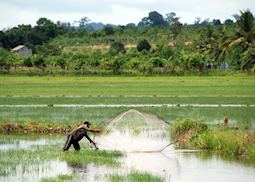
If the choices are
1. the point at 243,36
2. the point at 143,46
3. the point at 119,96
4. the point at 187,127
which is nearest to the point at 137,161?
the point at 187,127

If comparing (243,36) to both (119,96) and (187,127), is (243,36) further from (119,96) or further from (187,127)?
(187,127)

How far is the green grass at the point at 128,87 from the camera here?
1892 inches

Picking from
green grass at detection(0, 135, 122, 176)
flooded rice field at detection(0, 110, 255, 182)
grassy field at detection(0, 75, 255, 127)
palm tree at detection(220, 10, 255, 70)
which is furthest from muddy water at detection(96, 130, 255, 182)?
palm tree at detection(220, 10, 255, 70)

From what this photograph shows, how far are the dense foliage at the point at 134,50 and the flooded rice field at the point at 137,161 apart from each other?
72.7 feet

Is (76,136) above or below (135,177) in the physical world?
above

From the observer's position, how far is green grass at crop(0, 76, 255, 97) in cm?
4806

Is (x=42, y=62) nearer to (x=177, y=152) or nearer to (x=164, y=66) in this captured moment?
(x=164, y=66)

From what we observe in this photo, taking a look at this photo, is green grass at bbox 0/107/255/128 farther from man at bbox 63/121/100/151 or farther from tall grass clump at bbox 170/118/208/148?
man at bbox 63/121/100/151

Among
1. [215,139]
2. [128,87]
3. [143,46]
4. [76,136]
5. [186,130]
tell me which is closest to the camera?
[76,136]

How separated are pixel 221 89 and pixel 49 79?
2000cm

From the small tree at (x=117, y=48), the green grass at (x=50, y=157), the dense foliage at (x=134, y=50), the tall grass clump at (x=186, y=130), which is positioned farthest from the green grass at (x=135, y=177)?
the small tree at (x=117, y=48)

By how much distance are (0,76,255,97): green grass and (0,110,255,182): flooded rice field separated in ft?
79.0

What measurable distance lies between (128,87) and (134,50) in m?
40.2

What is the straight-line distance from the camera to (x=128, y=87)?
54031 mm
